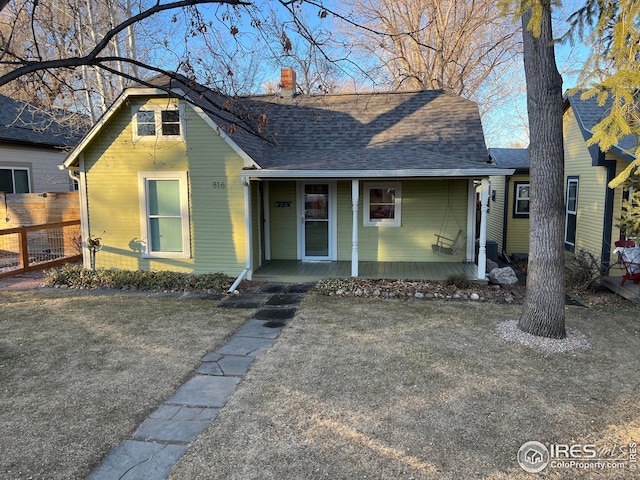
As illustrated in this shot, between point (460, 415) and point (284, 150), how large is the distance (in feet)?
26.5

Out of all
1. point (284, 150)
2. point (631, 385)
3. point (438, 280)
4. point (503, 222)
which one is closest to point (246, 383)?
point (631, 385)

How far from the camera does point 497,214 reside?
15.1 meters

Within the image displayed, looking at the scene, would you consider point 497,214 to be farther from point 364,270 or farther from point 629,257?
point 364,270

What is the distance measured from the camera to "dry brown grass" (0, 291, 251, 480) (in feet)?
11.2

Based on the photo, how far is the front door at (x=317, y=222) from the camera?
10625 millimetres

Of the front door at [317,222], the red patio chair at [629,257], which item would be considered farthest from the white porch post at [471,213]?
the front door at [317,222]

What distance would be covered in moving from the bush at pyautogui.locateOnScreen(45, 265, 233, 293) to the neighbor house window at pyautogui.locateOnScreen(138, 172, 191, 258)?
2.03 ft

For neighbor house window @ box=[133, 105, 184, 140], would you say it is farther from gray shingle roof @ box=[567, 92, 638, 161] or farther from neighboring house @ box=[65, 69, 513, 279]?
gray shingle roof @ box=[567, 92, 638, 161]

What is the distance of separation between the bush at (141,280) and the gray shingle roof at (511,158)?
30.8 feet

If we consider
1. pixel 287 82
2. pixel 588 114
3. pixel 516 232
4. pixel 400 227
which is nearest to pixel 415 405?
pixel 400 227

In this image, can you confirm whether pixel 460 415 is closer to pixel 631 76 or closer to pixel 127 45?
pixel 631 76

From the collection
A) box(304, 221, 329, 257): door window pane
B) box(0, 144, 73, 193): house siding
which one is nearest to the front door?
box(304, 221, 329, 257): door window pane

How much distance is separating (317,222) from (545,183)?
19.8 ft

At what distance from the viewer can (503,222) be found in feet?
46.1
